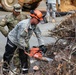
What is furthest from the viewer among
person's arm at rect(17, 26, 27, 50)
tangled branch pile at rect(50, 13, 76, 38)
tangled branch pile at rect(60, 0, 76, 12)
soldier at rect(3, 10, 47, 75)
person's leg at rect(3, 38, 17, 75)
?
tangled branch pile at rect(60, 0, 76, 12)

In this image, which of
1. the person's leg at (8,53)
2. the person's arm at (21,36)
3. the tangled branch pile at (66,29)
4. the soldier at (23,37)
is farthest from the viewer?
the tangled branch pile at (66,29)

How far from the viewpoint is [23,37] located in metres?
7.97

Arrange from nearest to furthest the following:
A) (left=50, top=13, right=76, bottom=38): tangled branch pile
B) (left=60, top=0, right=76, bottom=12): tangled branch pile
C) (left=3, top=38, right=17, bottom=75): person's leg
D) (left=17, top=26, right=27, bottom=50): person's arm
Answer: (left=17, top=26, right=27, bottom=50): person's arm
(left=3, top=38, right=17, bottom=75): person's leg
(left=50, top=13, right=76, bottom=38): tangled branch pile
(left=60, top=0, right=76, bottom=12): tangled branch pile

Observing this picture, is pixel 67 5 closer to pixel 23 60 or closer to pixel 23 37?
pixel 23 60

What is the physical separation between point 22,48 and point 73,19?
2.21 m

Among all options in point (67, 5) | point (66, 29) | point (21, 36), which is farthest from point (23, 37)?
point (67, 5)

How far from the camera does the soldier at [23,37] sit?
7.75 meters

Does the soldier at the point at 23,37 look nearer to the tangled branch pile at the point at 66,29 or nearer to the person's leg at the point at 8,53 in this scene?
the person's leg at the point at 8,53

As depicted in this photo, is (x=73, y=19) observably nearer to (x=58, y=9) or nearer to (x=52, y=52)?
(x=52, y=52)

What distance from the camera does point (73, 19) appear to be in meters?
9.88

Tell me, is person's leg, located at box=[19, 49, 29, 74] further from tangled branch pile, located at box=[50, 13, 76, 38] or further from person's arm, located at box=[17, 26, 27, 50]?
tangled branch pile, located at box=[50, 13, 76, 38]

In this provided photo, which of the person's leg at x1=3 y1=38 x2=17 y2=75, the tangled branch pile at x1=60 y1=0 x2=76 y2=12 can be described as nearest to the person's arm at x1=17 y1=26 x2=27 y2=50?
the person's leg at x1=3 y1=38 x2=17 y2=75

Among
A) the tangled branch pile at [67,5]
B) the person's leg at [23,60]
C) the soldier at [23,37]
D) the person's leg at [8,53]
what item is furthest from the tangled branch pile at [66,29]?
the tangled branch pile at [67,5]

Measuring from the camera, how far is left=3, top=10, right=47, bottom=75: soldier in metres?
7.75
